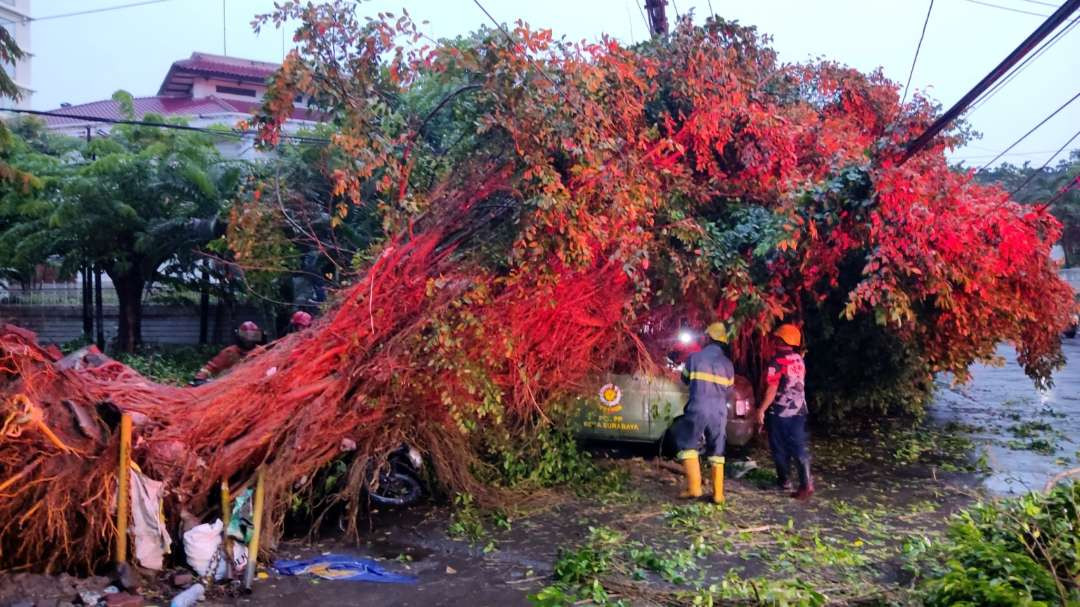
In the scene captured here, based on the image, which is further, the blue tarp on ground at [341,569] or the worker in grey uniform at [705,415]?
the worker in grey uniform at [705,415]

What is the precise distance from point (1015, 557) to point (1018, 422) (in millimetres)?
8330

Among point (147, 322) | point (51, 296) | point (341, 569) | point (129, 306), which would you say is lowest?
point (341, 569)

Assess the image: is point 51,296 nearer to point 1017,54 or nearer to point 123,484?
point 123,484

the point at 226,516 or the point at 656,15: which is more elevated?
the point at 656,15

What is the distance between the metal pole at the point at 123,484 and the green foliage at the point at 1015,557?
182 inches

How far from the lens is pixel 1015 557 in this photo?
4.15 m

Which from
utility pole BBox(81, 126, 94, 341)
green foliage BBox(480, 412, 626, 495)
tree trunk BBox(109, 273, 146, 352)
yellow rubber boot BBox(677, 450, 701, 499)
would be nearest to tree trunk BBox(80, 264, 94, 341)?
utility pole BBox(81, 126, 94, 341)

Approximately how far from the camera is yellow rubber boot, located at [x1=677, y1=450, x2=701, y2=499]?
286 inches

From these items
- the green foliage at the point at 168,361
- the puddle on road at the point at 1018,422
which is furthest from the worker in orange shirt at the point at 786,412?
the green foliage at the point at 168,361

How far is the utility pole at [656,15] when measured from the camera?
12.9 metres

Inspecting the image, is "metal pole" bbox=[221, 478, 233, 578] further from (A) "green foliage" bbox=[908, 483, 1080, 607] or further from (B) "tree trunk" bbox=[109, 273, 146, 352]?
(B) "tree trunk" bbox=[109, 273, 146, 352]

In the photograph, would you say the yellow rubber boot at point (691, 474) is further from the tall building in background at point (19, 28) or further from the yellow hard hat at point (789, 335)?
the tall building in background at point (19, 28)

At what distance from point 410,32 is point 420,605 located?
4923 millimetres

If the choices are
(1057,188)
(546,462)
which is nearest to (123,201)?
(546,462)
